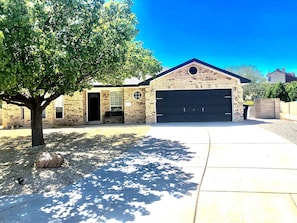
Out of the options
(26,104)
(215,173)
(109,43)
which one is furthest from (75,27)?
(215,173)

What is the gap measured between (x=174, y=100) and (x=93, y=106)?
5932 mm

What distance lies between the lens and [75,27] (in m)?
7.96

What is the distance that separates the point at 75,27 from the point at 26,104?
4246mm

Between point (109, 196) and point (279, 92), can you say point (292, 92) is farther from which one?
point (109, 196)

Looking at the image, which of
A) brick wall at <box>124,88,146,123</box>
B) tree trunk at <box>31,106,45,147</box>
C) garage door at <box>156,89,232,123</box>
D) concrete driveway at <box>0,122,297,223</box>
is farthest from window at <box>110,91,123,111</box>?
concrete driveway at <box>0,122,297,223</box>

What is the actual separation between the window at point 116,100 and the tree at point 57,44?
27.4 ft

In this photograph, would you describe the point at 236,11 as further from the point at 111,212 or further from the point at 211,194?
the point at 111,212

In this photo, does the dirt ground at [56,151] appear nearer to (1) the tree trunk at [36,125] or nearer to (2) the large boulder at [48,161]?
(2) the large boulder at [48,161]

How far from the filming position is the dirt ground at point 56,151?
6.16 meters

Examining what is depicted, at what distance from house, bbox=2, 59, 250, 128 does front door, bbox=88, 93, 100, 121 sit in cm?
67

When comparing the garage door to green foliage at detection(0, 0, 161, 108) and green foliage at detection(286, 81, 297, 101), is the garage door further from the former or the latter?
green foliage at detection(286, 81, 297, 101)

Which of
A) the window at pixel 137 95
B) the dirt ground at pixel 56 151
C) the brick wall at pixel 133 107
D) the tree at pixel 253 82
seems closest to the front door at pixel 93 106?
the brick wall at pixel 133 107

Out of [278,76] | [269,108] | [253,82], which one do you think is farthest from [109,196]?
[278,76]

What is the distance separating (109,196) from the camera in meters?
5.23
